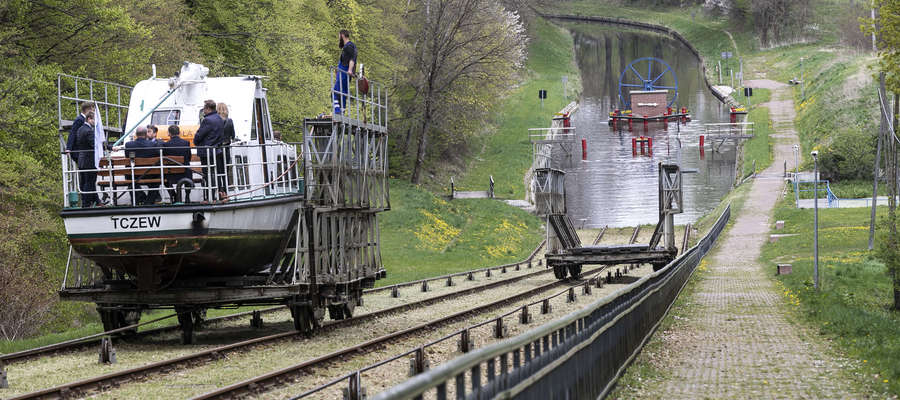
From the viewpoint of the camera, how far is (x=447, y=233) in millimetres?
52812

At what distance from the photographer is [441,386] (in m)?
7.06

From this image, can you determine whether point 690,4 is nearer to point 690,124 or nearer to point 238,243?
point 690,124

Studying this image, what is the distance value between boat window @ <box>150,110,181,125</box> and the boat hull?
269 centimetres

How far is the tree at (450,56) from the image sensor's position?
62.7 metres

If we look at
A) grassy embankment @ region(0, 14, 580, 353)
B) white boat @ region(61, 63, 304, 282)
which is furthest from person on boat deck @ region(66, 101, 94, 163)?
grassy embankment @ region(0, 14, 580, 353)

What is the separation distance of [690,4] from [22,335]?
478 ft

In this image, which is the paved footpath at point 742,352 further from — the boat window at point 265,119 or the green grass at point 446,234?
the green grass at point 446,234

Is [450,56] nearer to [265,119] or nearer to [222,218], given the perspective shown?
[265,119]

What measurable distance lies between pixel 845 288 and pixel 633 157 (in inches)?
1995

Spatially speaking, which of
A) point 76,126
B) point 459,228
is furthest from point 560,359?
point 459,228

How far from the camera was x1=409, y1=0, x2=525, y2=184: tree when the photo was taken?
62656 millimetres

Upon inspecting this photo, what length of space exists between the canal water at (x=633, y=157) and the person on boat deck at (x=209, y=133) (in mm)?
45299

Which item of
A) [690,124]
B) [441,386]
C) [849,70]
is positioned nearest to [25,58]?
[441,386]

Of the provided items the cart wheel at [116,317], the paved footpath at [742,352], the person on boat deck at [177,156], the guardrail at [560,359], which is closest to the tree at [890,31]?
the paved footpath at [742,352]
